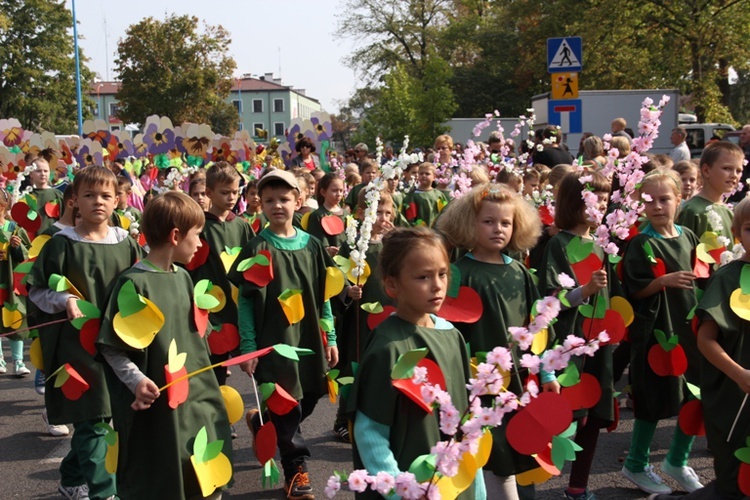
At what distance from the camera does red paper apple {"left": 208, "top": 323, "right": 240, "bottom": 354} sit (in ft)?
16.7

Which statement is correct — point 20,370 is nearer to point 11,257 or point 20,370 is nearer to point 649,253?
point 11,257

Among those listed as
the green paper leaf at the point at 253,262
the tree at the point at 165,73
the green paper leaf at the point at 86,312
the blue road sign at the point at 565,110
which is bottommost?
the green paper leaf at the point at 86,312

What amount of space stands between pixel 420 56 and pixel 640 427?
47068 mm

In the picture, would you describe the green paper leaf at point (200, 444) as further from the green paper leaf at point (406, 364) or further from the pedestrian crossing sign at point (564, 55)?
the pedestrian crossing sign at point (564, 55)

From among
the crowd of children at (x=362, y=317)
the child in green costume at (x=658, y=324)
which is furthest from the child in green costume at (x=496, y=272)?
the child in green costume at (x=658, y=324)

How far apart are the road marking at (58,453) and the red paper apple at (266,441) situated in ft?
6.29

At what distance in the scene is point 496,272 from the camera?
3.73 m

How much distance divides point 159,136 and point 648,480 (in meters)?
13.0

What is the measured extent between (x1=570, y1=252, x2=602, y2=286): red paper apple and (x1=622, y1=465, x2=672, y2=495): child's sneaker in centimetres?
121

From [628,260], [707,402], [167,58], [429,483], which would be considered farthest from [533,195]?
[167,58]

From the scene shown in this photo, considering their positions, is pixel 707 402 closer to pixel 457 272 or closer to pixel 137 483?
pixel 457 272

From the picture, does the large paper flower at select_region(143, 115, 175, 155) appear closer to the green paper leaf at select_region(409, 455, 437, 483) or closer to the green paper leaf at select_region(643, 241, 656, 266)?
the green paper leaf at select_region(643, 241, 656, 266)

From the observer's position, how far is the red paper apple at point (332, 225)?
6.14 metres

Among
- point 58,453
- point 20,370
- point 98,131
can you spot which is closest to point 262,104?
point 98,131
